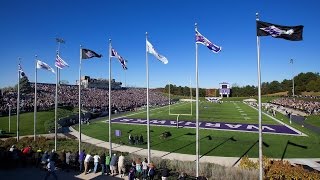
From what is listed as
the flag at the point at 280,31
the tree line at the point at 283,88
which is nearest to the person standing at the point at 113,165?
the flag at the point at 280,31

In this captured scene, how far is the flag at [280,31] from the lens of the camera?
1433 centimetres

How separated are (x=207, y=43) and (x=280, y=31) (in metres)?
4.21

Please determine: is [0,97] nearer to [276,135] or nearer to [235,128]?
[235,128]

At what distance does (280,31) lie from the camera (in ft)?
48.0

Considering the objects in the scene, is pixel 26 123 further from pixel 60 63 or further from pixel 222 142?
pixel 222 142

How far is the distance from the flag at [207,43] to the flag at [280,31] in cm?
269

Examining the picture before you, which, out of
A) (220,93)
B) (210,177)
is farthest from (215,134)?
(220,93)

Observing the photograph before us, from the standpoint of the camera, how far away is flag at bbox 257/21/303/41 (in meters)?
14.3

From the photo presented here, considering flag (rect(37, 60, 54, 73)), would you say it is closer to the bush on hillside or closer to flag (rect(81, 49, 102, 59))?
flag (rect(81, 49, 102, 59))

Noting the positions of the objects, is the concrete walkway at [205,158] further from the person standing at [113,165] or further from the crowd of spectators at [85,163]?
the person standing at [113,165]

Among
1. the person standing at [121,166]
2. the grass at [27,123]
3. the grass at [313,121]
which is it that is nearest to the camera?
the person standing at [121,166]

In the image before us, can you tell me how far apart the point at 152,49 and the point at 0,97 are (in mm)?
44038

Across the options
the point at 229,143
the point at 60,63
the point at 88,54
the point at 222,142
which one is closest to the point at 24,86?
the point at 60,63

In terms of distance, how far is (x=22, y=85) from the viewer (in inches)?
2638
